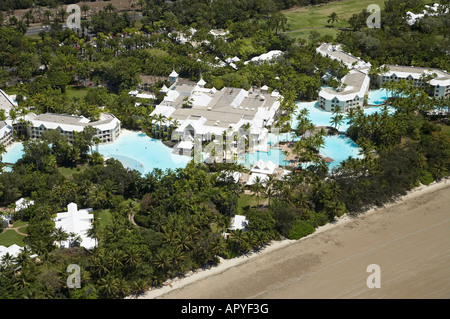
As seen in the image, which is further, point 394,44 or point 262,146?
point 394,44

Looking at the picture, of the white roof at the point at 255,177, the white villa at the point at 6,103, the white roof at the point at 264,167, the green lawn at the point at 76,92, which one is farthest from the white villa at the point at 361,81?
the white villa at the point at 6,103

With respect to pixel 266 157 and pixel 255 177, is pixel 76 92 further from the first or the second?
pixel 255 177

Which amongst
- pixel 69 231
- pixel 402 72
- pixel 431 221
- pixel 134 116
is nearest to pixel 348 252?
pixel 431 221

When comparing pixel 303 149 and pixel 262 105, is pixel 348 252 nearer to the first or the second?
pixel 303 149

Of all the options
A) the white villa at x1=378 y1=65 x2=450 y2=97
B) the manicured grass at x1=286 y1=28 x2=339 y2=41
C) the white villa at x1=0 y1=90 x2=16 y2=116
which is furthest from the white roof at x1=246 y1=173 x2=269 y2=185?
the manicured grass at x1=286 y1=28 x2=339 y2=41

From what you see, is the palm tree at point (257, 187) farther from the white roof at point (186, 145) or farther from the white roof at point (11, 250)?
the white roof at point (11, 250)

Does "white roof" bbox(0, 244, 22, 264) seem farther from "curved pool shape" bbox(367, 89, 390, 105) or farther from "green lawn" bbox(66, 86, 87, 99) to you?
"curved pool shape" bbox(367, 89, 390, 105)
